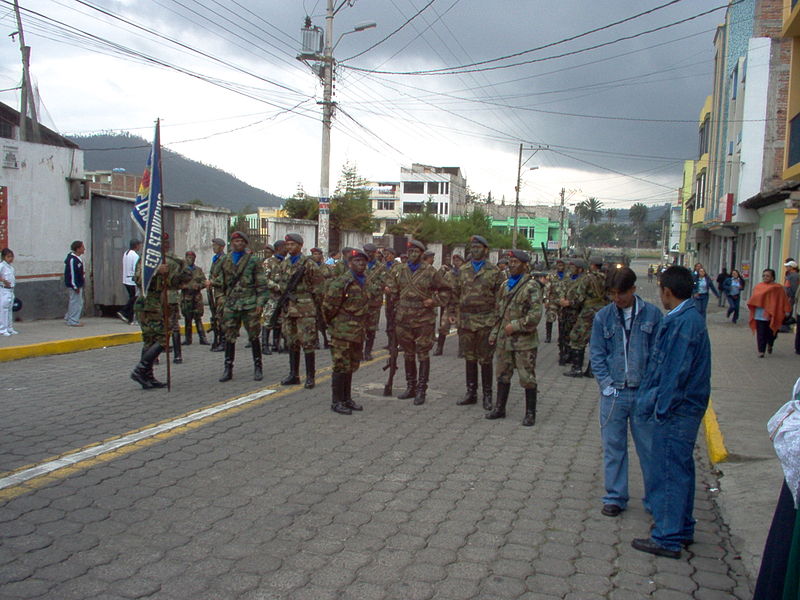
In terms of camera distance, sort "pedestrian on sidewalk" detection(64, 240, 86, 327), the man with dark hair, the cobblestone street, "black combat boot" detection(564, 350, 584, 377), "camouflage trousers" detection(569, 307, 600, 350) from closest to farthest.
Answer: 1. the cobblestone street
2. the man with dark hair
3. "camouflage trousers" detection(569, 307, 600, 350)
4. "black combat boot" detection(564, 350, 584, 377)
5. "pedestrian on sidewalk" detection(64, 240, 86, 327)

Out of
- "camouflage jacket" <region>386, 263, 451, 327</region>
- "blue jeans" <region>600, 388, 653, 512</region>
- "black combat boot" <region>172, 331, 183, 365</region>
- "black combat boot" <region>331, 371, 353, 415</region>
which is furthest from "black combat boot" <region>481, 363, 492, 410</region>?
"black combat boot" <region>172, 331, 183, 365</region>

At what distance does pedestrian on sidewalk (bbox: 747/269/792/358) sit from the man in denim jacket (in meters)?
8.36

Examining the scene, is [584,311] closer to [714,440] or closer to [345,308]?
[714,440]

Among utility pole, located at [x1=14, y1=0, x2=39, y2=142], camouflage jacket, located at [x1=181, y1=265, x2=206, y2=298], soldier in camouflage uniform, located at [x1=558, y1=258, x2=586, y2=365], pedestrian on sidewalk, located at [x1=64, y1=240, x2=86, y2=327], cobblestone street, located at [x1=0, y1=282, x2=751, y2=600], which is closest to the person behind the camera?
cobblestone street, located at [x1=0, y1=282, x2=751, y2=600]

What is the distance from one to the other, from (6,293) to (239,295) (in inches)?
225

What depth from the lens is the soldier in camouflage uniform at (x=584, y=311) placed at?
10141 mm

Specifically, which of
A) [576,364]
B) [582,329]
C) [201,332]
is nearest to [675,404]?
[582,329]

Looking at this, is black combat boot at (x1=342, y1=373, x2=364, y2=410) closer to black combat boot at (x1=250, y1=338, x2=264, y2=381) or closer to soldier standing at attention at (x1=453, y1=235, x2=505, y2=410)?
soldier standing at attention at (x1=453, y1=235, x2=505, y2=410)

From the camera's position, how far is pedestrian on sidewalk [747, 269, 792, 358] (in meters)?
11.8

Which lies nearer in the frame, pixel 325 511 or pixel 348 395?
pixel 325 511

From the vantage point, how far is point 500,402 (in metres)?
7.32

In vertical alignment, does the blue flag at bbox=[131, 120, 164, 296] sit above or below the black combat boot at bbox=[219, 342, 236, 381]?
above

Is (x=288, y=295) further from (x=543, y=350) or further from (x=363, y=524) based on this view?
(x=543, y=350)

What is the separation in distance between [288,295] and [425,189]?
8037cm
